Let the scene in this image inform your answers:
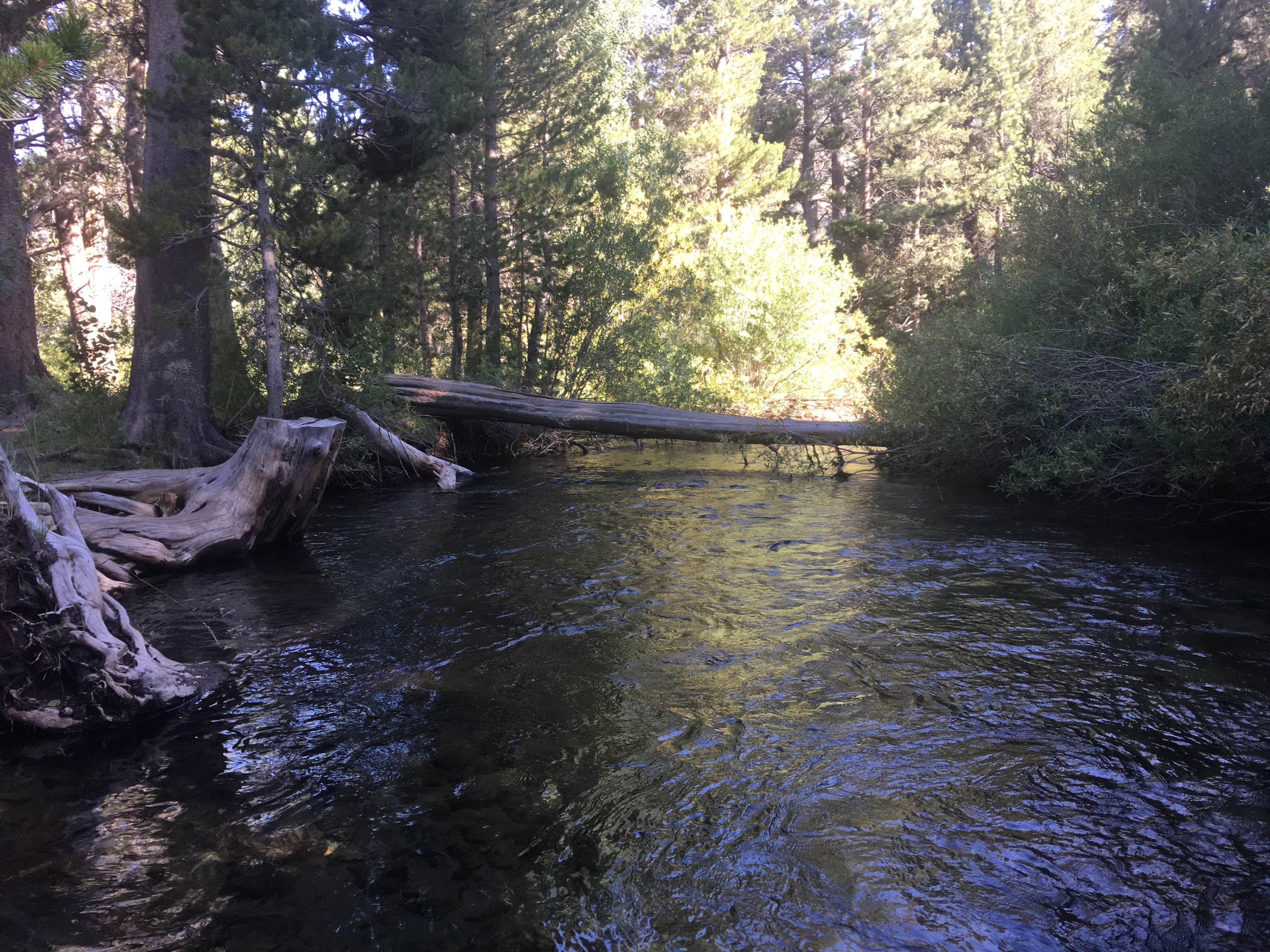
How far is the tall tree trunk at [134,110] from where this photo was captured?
14.3 m

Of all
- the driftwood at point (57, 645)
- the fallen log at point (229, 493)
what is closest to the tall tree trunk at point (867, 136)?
the fallen log at point (229, 493)

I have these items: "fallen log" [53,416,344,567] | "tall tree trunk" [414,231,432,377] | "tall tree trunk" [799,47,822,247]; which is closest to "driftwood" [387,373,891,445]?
"tall tree trunk" [414,231,432,377]

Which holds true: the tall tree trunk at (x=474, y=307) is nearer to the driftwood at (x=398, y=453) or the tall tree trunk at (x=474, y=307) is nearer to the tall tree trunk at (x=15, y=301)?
the driftwood at (x=398, y=453)

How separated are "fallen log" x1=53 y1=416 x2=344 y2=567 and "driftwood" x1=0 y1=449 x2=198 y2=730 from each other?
126 inches

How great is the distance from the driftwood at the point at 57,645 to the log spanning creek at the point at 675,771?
195 millimetres

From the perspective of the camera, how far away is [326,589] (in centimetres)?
801

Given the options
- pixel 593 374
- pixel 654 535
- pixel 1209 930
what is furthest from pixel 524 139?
pixel 1209 930

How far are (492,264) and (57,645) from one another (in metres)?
15.1

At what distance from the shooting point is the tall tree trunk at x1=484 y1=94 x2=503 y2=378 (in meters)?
18.6

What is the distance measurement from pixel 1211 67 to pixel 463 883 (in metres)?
20.2

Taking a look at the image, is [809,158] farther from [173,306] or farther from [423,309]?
[173,306]

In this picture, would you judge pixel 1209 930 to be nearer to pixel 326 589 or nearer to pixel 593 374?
pixel 326 589

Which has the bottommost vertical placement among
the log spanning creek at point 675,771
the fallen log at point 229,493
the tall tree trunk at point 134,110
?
the log spanning creek at point 675,771

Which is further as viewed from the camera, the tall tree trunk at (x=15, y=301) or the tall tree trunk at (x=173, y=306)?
the tall tree trunk at (x=15, y=301)
